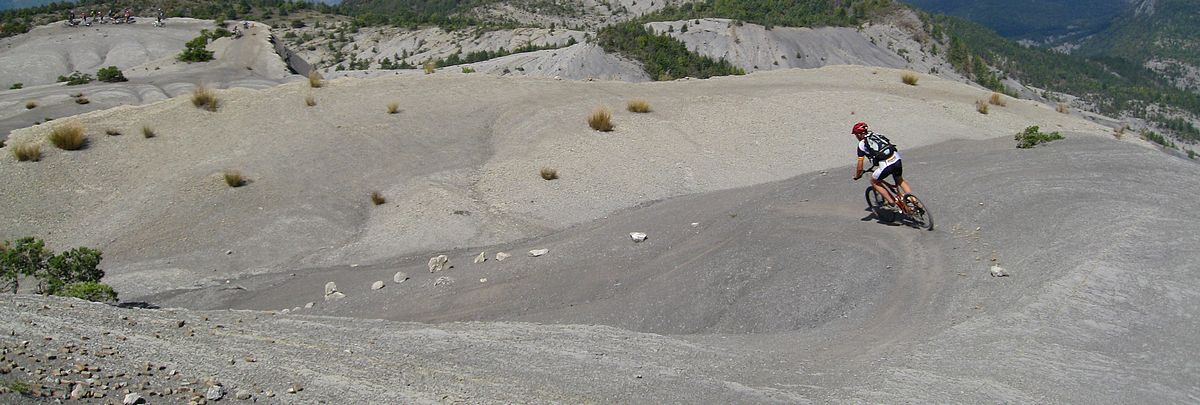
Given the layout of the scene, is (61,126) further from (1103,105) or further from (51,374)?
(1103,105)

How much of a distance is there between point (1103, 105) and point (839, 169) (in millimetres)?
113803

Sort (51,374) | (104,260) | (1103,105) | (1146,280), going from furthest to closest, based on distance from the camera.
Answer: (1103,105) → (104,260) → (1146,280) → (51,374)

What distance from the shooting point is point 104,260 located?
12.3 metres

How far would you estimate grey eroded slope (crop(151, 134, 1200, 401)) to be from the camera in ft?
22.3

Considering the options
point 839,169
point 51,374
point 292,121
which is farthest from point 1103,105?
point 51,374

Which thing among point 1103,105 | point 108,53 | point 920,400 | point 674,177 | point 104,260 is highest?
point 920,400

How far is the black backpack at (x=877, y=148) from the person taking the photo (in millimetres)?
11133

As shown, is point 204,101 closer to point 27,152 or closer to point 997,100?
point 27,152

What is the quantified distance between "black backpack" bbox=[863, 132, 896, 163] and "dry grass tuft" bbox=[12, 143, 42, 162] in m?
15.6

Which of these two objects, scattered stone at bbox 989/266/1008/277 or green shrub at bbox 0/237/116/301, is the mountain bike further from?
green shrub at bbox 0/237/116/301

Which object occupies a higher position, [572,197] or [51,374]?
[51,374]

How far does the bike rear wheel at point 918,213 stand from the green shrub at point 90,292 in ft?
37.3

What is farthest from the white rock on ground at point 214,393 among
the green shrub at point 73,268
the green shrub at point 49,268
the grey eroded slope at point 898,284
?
the green shrub at point 73,268

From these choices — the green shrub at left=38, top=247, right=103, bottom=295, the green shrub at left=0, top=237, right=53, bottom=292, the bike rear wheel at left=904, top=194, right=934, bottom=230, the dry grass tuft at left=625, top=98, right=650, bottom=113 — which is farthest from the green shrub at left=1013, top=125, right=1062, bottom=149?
the green shrub at left=0, top=237, right=53, bottom=292
